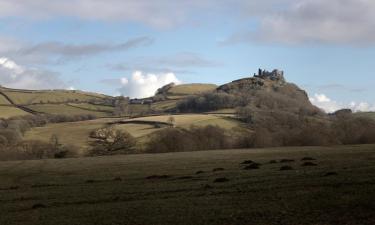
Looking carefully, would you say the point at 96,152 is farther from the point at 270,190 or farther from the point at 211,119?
the point at 270,190

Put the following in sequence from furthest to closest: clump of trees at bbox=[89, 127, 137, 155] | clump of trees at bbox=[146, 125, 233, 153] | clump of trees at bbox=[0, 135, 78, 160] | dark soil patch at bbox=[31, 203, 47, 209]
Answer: clump of trees at bbox=[89, 127, 137, 155] < clump of trees at bbox=[146, 125, 233, 153] < clump of trees at bbox=[0, 135, 78, 160] < dark soil patch at bbox=[31, 203, 47, 209]

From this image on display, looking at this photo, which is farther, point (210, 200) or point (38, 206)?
point (38, 206)

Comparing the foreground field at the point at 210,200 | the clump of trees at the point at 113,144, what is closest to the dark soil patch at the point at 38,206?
the foreground field at the point at 210,200

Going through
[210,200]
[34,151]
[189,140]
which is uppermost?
[189,140]

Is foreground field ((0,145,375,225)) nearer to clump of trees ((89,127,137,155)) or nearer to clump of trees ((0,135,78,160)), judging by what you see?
clump of trees ((0,135,78,160))

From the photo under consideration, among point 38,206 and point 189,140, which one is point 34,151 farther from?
point 38,206

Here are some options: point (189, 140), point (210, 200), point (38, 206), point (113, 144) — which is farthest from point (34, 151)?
point (210, 200)

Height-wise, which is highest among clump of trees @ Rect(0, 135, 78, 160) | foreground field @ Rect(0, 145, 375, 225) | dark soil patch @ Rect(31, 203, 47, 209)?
clump of trees @ Rect(0, 135, 78, 160)

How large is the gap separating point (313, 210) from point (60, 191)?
24982mm

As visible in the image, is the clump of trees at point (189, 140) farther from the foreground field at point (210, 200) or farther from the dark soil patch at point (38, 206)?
the dark soil patch at point (38, 206)

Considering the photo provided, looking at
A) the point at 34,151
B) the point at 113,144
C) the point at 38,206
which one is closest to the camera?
the point at 38,206

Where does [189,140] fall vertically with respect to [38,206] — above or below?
above

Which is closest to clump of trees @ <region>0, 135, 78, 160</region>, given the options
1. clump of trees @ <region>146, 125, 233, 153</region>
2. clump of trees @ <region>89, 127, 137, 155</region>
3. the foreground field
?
clump of trees @ <region>89, 127, 137, 155</region>

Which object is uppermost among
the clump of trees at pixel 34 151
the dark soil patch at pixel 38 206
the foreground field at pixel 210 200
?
the clump of trees at pixel 34 151
